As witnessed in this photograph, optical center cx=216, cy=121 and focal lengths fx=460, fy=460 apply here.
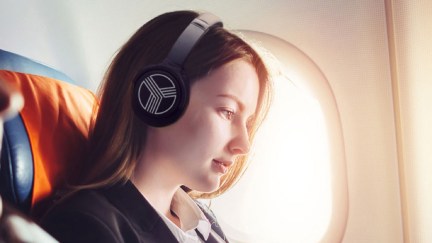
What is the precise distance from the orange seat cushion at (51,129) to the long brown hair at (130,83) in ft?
0.09

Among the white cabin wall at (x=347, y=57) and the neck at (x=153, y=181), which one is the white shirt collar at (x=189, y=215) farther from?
the white cabin wall at (x=347, y=57)

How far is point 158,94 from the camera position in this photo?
77cm

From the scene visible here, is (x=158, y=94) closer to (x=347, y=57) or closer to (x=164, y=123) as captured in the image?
(x=164, y=123)

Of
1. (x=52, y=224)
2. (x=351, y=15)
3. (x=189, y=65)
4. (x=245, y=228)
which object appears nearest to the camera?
(x=52, y=224)

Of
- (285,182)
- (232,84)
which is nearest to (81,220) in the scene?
(232,84)

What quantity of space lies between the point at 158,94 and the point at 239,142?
0.23 m

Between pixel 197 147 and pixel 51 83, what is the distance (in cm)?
30

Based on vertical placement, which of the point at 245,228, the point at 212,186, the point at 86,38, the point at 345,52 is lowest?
the point at 245,228

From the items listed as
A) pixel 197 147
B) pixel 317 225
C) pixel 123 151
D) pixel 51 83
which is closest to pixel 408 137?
pixel 317 225

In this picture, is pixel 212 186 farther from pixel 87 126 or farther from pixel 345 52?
pixel 345 52

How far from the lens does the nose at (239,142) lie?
0.92m

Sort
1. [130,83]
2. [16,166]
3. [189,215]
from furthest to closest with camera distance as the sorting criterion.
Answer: [189,215]
[130,83]
[16,166]

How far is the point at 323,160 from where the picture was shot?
4.00 feet

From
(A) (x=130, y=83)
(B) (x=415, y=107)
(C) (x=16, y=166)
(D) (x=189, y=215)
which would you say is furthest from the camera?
(B) (x=415, y=107)
